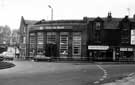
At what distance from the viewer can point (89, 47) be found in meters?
59.0

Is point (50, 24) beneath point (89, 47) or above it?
above

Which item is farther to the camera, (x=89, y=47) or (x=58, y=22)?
(x=58, y=22)

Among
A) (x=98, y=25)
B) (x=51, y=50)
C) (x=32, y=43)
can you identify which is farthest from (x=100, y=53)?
(x=32, y=43)

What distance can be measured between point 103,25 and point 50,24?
1307 centimetres

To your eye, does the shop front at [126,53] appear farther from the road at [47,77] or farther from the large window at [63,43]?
the road at [47,77]

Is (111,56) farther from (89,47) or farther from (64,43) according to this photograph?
(64,43)

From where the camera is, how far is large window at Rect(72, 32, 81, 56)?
5950 centimetres

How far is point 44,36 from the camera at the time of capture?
6188 centimetres

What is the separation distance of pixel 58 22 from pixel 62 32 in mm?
4193

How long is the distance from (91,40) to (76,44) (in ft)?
12.1

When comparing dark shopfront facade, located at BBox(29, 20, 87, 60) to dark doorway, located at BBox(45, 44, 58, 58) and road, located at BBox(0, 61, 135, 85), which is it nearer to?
dark doorway, located at BBox(45, 44, 58, 58)

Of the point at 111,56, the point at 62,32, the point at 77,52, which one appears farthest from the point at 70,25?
the point at 111,56

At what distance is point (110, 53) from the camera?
59.5m

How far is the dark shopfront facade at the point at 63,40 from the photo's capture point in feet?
195
